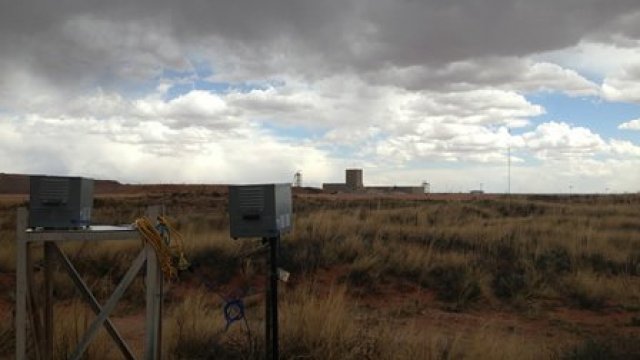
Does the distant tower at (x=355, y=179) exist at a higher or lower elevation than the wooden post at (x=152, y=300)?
higher

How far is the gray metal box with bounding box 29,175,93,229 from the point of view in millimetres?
5898

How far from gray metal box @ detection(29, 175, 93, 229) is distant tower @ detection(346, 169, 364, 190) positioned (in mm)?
82576

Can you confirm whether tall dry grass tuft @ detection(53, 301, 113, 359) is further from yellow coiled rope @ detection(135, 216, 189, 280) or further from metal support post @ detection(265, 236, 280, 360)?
metal support post @ detection(265, 236, 280, 360)

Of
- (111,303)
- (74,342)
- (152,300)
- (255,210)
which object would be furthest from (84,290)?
(255,210)

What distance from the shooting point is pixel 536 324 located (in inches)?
446

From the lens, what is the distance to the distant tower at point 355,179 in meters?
88.8

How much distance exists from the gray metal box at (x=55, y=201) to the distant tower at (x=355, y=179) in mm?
82576

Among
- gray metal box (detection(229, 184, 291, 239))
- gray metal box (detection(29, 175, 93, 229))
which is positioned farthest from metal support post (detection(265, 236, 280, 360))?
gray metal box (detection(29, 175, 93, 229))

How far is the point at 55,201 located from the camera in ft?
19.4

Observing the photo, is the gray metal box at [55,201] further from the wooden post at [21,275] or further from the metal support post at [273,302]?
the metal support post at [273,302]

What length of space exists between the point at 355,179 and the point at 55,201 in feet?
274

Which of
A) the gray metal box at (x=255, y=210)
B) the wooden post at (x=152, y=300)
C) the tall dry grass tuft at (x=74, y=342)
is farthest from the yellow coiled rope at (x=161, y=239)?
the tall dry grass tuft at (x=74, y=342)

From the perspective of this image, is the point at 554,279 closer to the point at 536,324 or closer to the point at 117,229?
the point at 536,324

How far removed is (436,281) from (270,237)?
9337 millimetres
